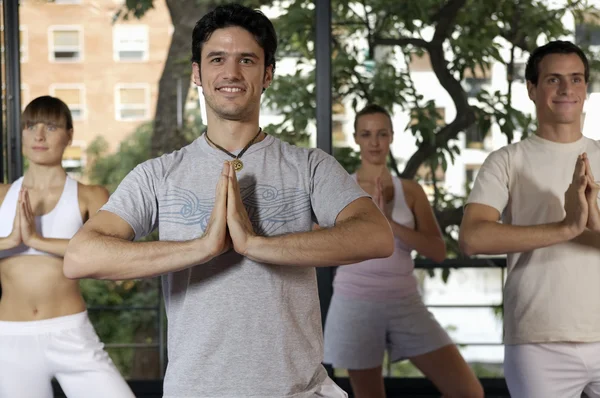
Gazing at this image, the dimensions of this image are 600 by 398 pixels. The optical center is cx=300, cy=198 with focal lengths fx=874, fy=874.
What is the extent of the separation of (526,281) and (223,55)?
113cm

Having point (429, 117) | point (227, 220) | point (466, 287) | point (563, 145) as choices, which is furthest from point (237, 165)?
point (466, 287)

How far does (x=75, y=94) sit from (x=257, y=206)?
9.40 feet

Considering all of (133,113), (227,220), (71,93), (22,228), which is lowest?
(22,228)

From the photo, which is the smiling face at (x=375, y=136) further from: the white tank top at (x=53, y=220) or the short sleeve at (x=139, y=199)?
the short sleeve at (x=139, y=199)

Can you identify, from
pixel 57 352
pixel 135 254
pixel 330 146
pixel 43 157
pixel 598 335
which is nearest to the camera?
pixel 135 254

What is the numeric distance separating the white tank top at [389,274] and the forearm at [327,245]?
1592 millimetres

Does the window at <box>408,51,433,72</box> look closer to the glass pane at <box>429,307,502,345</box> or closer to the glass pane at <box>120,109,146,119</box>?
the glass pane at <box>429,307,502,345</box>

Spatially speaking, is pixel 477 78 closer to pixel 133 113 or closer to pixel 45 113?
pixel 133 113

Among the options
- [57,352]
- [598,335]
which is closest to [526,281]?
[598,335]

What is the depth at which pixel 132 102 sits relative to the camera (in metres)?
4.48

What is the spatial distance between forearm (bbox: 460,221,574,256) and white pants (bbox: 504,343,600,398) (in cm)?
31

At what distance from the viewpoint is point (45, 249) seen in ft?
9.20

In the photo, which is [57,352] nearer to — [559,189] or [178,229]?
[178,229]

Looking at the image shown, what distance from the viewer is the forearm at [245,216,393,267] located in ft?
5.65
